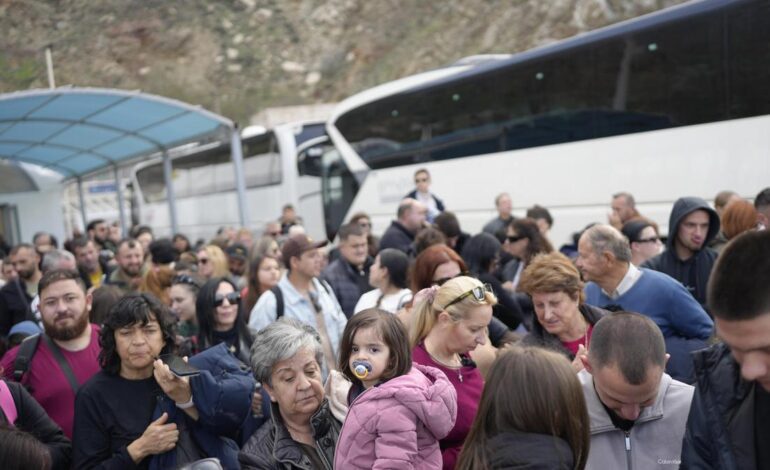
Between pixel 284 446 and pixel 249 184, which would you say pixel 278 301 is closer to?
pixel 284 446

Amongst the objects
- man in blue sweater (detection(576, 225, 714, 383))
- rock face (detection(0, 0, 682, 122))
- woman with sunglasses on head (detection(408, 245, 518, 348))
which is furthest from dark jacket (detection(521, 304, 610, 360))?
rock face (detection(0, 0, 682, 122))

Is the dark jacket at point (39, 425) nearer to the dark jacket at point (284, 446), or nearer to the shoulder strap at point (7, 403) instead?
the shoulder strap at point (7, 403)

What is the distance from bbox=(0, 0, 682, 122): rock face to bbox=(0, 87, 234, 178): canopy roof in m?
23.7

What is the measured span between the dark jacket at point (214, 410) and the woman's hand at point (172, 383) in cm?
4

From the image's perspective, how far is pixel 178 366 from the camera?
3758 mm

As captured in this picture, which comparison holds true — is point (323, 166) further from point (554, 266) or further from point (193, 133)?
point (554, 266)

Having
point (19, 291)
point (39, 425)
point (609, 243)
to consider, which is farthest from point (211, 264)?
point (609, 243)

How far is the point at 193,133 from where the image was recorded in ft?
43.6

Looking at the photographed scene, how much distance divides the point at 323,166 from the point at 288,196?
204 centimetres

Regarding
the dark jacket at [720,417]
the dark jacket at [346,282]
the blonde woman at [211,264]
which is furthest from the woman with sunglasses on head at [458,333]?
the blonde woman at [211,264]

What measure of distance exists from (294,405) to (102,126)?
11.6 metres

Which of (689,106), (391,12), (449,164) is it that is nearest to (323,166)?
(449,164)

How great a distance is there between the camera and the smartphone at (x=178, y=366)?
144 inches

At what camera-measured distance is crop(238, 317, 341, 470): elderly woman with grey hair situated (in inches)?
135
